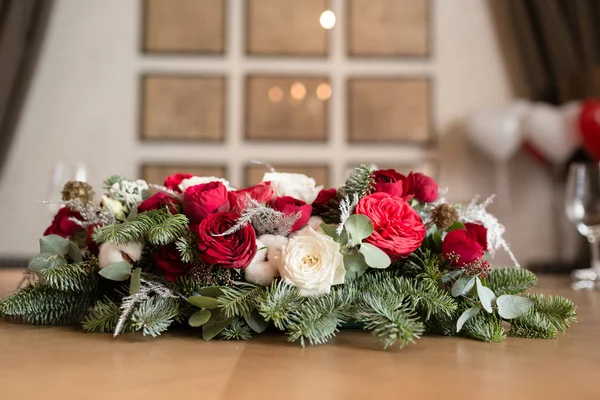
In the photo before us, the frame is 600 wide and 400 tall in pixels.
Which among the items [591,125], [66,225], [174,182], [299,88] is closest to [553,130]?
[591,125]

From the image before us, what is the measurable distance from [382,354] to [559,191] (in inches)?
116

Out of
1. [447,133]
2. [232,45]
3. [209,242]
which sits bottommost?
[209,242]

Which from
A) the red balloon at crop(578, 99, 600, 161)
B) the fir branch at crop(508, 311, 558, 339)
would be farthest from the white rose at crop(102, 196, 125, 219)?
the red balloon at crop(578, 99, 600, 161)

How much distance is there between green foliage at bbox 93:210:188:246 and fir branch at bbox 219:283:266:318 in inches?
3.2

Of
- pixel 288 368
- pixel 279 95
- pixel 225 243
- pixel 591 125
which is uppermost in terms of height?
pixel 279 95

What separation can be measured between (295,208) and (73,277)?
26cm

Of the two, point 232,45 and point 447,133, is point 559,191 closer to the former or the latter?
point 447,133

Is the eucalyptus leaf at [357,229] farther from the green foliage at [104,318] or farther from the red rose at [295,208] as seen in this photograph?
the green foliage at [104,318]

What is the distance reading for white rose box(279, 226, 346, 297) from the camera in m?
0.61

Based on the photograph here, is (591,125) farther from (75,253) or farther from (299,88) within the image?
(75,253)

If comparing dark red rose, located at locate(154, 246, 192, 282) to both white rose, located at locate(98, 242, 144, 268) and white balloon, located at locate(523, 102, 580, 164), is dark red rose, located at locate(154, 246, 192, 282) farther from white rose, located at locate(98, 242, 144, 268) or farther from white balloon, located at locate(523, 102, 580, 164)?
white balloon, located at locate(523, 102, 580, 164)

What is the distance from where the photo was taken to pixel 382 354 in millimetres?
554

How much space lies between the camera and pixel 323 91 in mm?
3262

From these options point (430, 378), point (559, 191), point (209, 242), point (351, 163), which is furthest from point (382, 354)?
point (559, 191)
